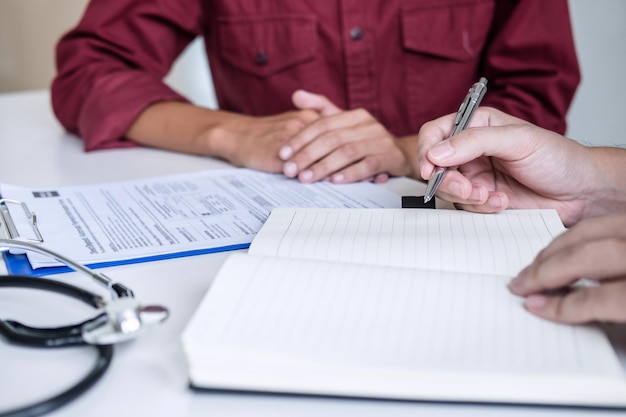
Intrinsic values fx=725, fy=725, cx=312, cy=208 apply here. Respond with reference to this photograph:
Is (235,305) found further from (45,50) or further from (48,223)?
(45,50)

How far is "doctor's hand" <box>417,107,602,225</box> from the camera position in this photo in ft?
2.25

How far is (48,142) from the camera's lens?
1.21 metres

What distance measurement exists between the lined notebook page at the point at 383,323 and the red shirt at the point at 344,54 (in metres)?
0.72

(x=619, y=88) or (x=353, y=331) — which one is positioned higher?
(x=353, y=331)

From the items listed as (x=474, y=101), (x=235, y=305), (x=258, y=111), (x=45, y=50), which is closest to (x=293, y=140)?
(x=474, y=101)

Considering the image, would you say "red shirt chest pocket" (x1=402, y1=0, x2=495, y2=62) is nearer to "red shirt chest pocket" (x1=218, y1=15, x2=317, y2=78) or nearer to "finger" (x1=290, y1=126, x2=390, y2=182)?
"red shirt chest pocket" (x1=218, y1=15, x2=317, y2=78)

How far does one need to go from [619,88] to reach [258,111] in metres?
1.11

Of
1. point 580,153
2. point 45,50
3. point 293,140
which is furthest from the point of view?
point 45,50

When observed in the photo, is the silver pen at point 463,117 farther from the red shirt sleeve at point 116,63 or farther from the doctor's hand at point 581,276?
the red shirt sleeve at point 116,63

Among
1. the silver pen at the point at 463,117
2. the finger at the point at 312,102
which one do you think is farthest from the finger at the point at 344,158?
the silver pen at the point at 463,117

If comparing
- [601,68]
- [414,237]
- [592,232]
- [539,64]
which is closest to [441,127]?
[414,237]

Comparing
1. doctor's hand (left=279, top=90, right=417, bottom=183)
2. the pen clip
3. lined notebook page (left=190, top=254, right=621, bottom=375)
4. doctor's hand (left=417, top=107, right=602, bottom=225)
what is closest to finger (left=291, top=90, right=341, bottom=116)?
doctor's hand (left=279, top=90, right=417, bottom=183)

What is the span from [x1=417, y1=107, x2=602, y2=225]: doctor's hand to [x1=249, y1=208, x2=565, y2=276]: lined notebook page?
0.03m

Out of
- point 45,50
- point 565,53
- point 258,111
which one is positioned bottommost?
point 45,50
